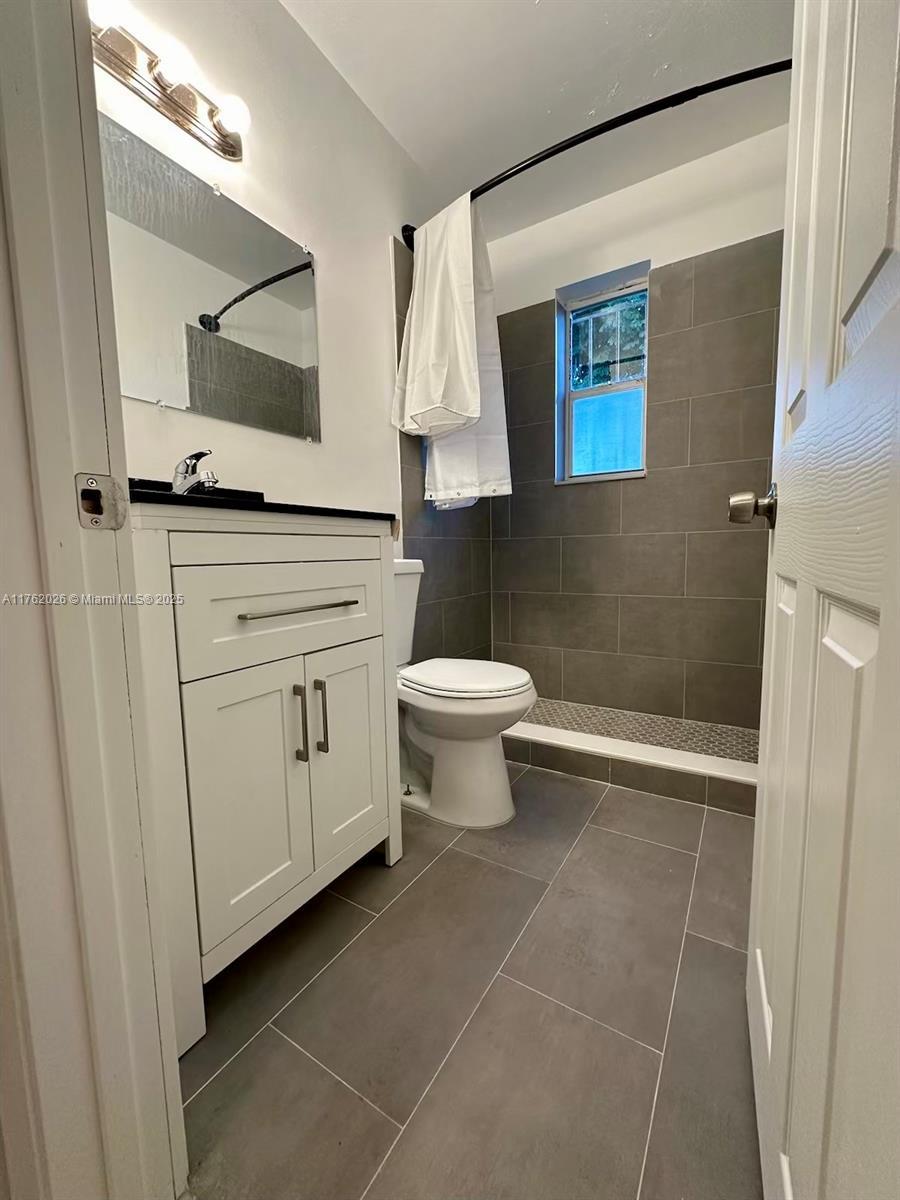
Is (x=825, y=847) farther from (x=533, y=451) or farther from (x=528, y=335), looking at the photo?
(x=528, y=335)

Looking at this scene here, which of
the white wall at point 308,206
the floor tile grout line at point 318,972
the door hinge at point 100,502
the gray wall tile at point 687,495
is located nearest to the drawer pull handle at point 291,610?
the door hinge at point 100,502

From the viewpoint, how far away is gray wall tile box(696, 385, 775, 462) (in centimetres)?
180

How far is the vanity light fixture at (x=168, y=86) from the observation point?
3.33ft

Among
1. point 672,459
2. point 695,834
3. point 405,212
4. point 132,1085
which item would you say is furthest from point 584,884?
point 405,212

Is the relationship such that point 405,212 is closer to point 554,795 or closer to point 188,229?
point 188,229

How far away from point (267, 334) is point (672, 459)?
64.8 inches

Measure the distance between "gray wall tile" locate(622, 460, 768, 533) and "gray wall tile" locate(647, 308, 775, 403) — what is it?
319 millimetres

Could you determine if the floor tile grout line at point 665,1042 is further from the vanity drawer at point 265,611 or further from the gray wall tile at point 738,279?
the gray wall tile at point 738,279

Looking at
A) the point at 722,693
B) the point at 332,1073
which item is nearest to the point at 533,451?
the point at 722,693

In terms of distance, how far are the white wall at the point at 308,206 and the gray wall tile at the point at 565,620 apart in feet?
3.00

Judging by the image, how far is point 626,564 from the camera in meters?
2.13

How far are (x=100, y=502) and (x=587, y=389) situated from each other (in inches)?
87.8

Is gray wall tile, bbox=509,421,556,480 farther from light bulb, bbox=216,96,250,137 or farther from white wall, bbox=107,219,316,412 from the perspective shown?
light bulb, bbox=216,96,250,137

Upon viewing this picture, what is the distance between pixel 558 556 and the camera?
2277 millimetres
